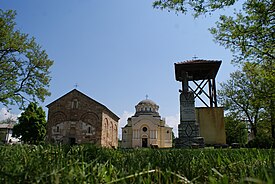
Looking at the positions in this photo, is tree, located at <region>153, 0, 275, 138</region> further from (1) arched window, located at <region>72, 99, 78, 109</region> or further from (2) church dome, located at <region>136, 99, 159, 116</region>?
(2) church dome, located at <region>136, 99, 159, 116</region>

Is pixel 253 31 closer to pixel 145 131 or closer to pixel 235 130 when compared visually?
pixel 235 130

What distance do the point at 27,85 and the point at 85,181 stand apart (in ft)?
97.5

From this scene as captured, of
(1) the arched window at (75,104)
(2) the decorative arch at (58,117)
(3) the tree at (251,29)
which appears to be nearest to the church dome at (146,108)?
(1) the arched window at (75,104)

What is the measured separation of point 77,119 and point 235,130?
2727 centimetres

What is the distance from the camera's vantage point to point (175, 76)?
19.0 meters

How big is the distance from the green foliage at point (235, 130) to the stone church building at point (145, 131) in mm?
18115

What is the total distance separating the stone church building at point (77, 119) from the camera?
36909 mm

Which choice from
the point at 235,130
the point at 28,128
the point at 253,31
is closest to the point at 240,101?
the point at 235,130

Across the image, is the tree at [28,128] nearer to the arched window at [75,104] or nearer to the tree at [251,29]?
the arched window at [75,104]

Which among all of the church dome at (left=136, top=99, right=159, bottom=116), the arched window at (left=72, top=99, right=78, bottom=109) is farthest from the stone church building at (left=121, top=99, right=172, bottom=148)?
the arched window at (left=72, top=99, right=78, bottom=109)

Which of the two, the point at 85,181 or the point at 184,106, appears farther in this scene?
the point at 184,106

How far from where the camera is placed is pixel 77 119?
125ft

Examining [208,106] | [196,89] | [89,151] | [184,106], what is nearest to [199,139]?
[184,106]

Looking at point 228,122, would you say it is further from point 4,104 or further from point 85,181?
point 85,181
